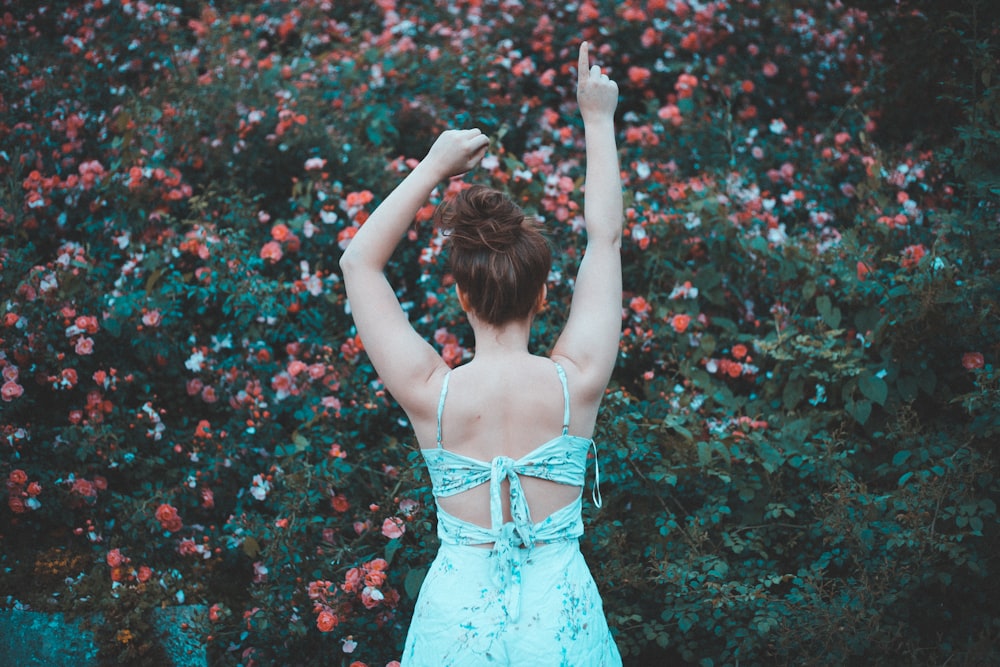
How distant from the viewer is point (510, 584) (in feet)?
5.82

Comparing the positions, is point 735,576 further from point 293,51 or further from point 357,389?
point 293,51

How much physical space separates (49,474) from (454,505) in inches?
95.9

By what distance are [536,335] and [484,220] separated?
6.04ft

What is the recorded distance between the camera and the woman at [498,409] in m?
1.75

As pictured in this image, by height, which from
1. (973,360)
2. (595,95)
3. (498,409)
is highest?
(595,95)

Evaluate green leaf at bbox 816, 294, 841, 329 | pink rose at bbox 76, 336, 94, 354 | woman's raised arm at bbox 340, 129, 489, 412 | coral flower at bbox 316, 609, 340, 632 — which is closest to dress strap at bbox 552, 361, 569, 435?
woman's raised arm at bbox 340, 129, 489, 412

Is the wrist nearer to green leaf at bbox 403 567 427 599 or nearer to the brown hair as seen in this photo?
the brown hair

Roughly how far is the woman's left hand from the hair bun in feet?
0.25

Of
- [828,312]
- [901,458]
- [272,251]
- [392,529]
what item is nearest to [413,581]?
[392,529]

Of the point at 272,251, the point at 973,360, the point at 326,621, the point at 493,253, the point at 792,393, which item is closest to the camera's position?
the point at 493,253

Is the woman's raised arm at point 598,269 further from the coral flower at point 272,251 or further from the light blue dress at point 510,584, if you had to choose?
the coral flower at point 272,251

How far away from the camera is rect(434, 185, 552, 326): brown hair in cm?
175

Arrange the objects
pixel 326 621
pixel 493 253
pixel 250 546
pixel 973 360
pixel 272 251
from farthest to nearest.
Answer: pixel 272 251 < pixel 250 546 < pixel 973 360 < pixel 326 621 < pixel 493 253

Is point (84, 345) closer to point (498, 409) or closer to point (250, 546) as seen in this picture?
point (250, 546)
